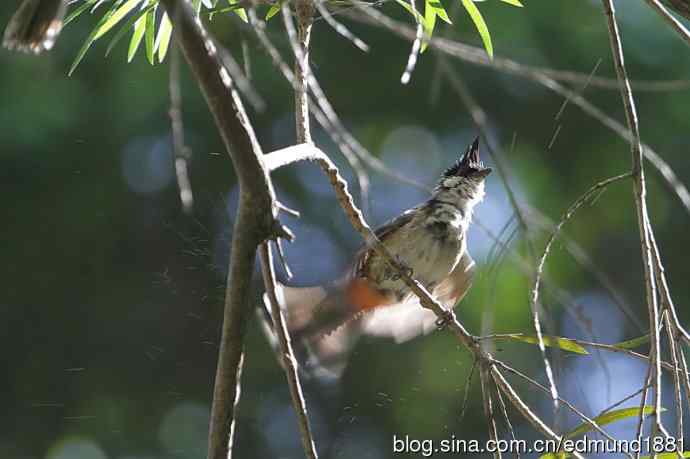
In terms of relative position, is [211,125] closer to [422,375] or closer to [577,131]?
[422,375]

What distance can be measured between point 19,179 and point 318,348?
4.13 meters

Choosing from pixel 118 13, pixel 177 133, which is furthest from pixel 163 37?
pixel 177 133

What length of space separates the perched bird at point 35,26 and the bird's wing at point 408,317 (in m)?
2.06

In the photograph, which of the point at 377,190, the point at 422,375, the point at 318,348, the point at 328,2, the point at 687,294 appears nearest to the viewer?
the point at 328,2

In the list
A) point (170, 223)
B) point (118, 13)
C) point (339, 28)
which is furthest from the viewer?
point (170, 223)

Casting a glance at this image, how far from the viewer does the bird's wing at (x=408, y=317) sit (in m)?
3.70

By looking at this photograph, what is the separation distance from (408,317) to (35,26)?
218cm

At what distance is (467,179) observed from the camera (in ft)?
13.3

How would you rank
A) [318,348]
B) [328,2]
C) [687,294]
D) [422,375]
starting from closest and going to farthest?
[328,2]
[318,348]
[422,375]
[687,294]

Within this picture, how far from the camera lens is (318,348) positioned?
10.9 feet

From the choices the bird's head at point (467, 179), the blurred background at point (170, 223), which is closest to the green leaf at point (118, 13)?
the bird's head at point (467, 179)

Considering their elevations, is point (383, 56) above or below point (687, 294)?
above

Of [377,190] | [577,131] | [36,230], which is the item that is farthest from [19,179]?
[577,131]

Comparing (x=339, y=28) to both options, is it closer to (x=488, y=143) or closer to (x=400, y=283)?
(x=488, y=143)
